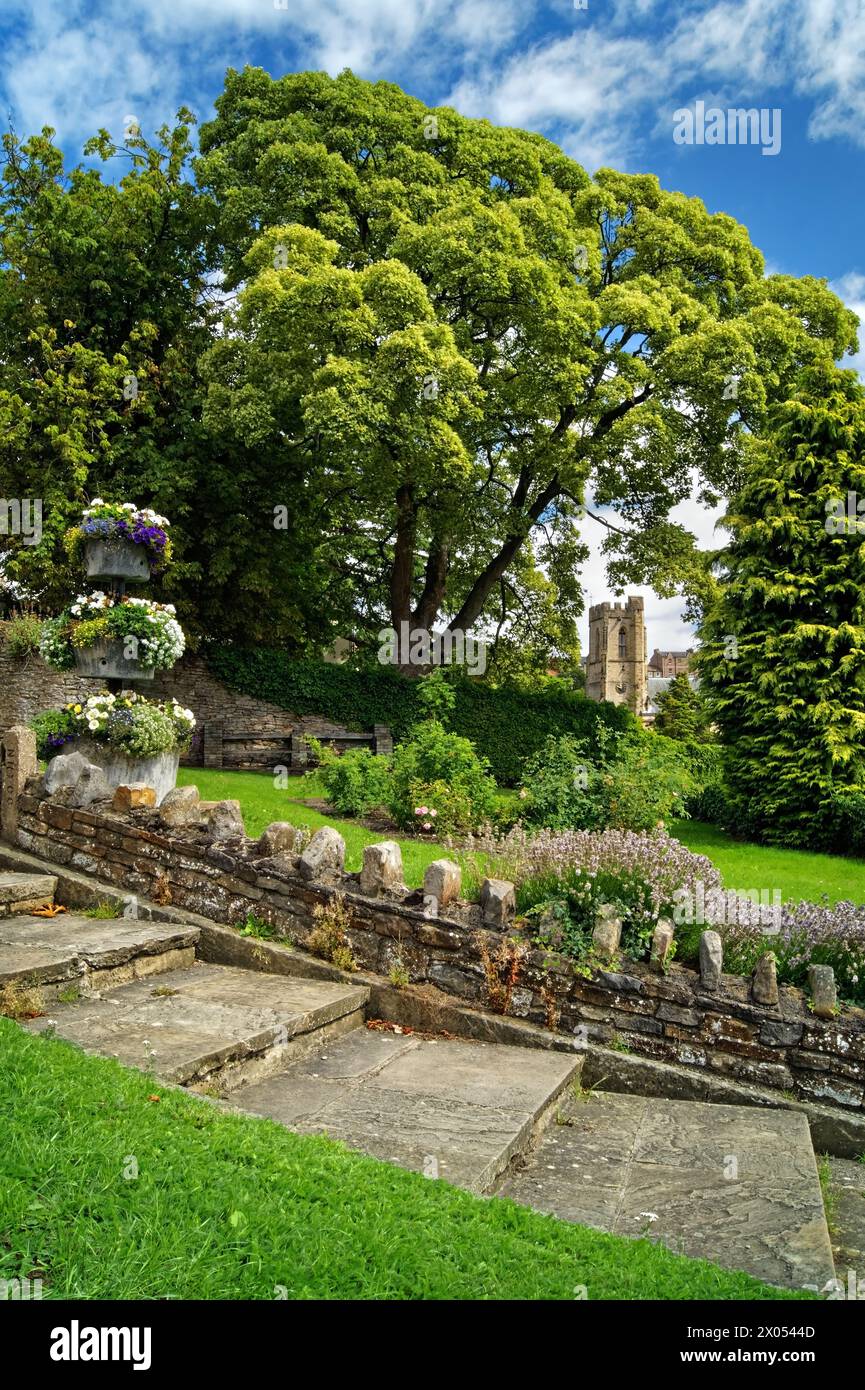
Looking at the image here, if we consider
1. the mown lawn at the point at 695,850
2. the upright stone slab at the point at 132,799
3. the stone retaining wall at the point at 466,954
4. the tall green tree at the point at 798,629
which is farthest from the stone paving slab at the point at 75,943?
the tall green tree at the point at 798,629

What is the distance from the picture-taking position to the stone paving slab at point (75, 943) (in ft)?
14.8

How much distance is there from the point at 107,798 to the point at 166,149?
59.7ft

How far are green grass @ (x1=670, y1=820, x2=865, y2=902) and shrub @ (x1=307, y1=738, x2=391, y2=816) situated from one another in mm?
3991

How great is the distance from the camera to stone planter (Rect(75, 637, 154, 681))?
8.62 meters

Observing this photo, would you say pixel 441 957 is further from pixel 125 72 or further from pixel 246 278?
pixel 246 278

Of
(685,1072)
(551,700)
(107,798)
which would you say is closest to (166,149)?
(551,700)

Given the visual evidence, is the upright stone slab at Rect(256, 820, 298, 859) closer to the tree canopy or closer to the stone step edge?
the stone step edge

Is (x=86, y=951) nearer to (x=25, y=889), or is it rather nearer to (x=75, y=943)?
(x=75, y=943)

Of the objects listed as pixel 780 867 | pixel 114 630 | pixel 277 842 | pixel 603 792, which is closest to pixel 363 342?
pixel 114 630

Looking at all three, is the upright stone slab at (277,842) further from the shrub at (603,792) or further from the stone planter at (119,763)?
the shrub at (603,792)

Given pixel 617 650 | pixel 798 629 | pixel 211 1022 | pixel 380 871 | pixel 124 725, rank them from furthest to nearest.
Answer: pixel 617 650 < pixel 798 629 < pixel 124 725 < pixel 380 871 < pixel 211 1022

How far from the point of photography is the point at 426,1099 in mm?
3947

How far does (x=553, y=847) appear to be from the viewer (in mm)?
5730

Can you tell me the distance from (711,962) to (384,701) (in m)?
15.1
